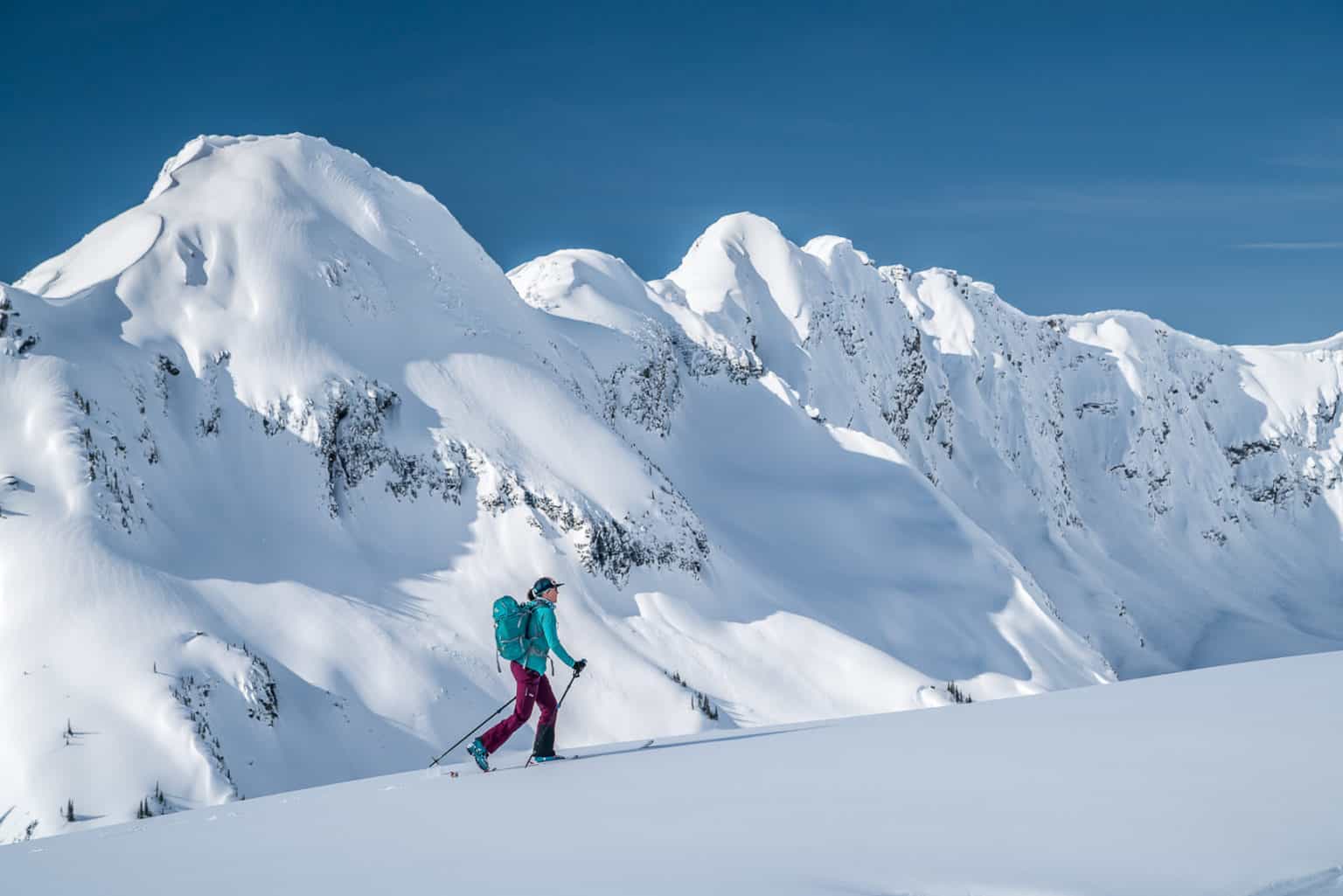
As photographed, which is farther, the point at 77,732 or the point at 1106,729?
the point at 77,732

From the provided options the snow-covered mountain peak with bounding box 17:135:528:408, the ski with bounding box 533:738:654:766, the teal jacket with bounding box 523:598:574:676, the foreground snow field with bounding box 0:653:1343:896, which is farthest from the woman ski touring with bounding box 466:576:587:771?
the snow-covered mountain peak with bounding box 17:135:528:408

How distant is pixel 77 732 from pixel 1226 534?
104 metres

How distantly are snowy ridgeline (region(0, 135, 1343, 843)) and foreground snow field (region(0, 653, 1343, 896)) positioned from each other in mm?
14057

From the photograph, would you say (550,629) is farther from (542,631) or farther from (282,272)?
(282,272)

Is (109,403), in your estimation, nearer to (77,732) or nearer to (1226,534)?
(77,732)

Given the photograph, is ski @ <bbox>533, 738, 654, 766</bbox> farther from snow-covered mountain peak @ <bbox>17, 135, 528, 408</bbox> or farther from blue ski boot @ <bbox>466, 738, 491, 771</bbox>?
snow-covered mountain peak @ <bbox>17, 135, 528, 408</bbox>

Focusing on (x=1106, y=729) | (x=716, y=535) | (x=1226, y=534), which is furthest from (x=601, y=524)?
(x=1226, y=534)

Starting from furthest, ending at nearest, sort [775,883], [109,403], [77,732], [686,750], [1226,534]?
[1226,534] → [109,403] → [77,732] → [686,750] → [775,883]

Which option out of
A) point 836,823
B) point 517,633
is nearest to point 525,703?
point 517,633

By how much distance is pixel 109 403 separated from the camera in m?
27.7

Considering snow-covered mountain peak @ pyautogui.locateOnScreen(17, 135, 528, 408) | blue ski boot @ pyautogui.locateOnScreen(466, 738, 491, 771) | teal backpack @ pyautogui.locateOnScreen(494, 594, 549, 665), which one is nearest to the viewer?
blue ski boot @ pyautogui.locateOnScreen(466, 738, 491, 771)

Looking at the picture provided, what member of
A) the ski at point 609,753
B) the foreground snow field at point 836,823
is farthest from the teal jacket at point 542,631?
the foreground snow field at point 836,823

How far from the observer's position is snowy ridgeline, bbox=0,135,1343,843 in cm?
2245

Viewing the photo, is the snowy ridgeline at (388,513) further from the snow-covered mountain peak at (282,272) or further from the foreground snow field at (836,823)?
the foreground snow field at (836,823)
